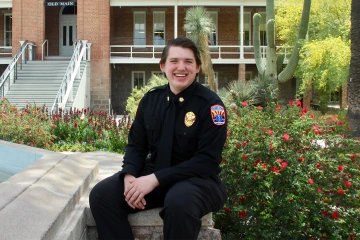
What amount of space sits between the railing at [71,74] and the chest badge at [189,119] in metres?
12.4

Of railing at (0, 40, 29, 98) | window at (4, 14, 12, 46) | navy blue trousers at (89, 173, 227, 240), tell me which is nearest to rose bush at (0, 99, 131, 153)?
navy blue trousers at (89, 173, 227, 240)

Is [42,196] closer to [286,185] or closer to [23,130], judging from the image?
[286,185]

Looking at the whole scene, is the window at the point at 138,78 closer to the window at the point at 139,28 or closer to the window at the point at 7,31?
the window at the point at 139,28

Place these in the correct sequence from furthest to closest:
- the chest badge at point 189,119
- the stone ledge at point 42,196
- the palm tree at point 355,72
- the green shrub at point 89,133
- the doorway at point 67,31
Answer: the doorway at point 67,31 → the palm tree at point 355,72 → the green shrub at point 89,133 → the chest badge at point 189,119 → the stone ledge at point 42,196

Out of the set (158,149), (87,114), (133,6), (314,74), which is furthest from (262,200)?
(133,6)

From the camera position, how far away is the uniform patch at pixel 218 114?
294 cm

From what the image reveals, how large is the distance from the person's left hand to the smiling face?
67 centimetres

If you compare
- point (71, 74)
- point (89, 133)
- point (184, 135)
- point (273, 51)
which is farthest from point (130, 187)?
point (71, 74)

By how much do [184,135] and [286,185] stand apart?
4.90 ft

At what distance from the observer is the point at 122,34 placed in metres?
25.4

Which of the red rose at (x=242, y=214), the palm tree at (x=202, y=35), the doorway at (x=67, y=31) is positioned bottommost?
the red rose at (x=242, y=214)

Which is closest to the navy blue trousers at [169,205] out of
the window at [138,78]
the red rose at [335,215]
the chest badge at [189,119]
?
the chest badge at [189,119]

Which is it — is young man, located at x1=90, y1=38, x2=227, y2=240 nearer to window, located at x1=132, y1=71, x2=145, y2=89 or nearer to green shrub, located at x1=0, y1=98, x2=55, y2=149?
green shrub, located at x1=0, y1=98, x2=55, y2=149

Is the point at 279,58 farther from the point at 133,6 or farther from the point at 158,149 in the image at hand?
the point at 158,149
